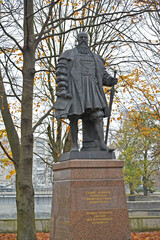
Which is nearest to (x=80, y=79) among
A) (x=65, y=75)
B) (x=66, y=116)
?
(x=65, y=75)

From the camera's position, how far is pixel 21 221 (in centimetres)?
897

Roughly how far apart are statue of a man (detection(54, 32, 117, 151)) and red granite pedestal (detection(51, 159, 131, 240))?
0.56 meters

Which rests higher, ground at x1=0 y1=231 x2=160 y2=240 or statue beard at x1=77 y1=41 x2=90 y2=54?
statue beard at x1=77 y1=41 x2=90 y2=54

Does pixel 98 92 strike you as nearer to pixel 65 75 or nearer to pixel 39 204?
pixel 65 75

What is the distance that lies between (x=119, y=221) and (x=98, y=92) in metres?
2.74

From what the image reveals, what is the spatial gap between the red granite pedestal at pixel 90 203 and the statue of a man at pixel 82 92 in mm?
564

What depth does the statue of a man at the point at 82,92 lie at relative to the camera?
6.66 m

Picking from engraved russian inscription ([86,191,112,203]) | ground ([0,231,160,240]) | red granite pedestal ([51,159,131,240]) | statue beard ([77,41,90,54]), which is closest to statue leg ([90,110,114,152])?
red granite pedestal ([51,159,131,240])

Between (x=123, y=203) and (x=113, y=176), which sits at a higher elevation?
(x=113, y=176)

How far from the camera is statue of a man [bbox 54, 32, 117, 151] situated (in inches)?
262

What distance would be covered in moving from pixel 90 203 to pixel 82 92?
2.35 meters

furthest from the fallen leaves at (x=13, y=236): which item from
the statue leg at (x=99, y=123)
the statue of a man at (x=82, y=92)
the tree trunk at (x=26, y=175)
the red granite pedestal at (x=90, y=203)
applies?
the statue leg at (x=99, y=123)

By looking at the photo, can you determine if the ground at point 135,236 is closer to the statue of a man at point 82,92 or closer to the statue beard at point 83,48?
the statue of a man at point 82,92

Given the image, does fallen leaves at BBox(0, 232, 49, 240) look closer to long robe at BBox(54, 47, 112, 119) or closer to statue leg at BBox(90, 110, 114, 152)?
statue leg at BBox(90, 110, 114, 152)
